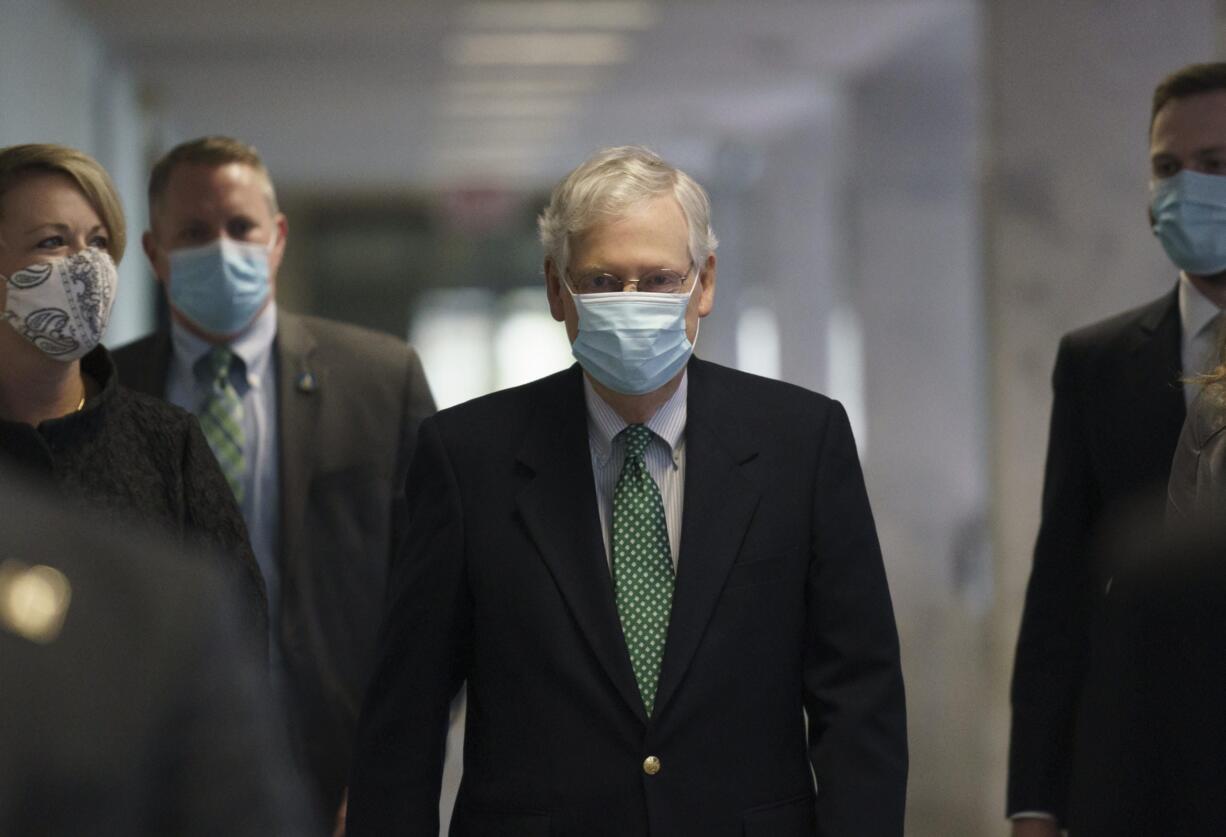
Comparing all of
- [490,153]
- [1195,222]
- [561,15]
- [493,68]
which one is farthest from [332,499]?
[490,153]

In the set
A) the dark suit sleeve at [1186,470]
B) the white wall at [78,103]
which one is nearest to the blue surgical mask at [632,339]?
the dark suit sleeve at [1186,470]

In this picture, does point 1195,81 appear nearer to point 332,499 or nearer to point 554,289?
point 554,289

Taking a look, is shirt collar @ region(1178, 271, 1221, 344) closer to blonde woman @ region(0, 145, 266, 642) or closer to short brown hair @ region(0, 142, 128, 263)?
blonde woman @ region(0, 145, 266, 642)

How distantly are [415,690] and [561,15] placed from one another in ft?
22.4

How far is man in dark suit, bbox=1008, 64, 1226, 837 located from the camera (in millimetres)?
3074

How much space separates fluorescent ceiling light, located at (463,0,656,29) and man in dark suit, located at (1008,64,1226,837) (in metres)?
5.72

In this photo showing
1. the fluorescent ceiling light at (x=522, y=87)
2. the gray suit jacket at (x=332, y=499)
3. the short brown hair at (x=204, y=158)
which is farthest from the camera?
the fluorescent ceiling light at (x=522, y=87)

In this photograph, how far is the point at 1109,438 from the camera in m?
3.13

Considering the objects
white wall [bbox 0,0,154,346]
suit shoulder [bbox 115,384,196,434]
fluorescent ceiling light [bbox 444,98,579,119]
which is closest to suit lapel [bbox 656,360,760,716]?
suit shoulder [bbox 115,384,196,434]

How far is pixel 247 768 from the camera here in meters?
0.96

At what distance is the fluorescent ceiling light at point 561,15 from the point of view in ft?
28.2

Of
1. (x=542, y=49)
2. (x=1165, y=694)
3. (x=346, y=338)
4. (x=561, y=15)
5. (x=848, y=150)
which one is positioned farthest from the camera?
(x=848, y=150)

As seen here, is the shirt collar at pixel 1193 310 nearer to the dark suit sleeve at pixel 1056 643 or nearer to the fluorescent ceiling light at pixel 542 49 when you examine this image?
the dark suit sleeve at pixel 1056 643

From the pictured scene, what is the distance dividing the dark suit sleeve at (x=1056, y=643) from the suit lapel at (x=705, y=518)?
0.86m
